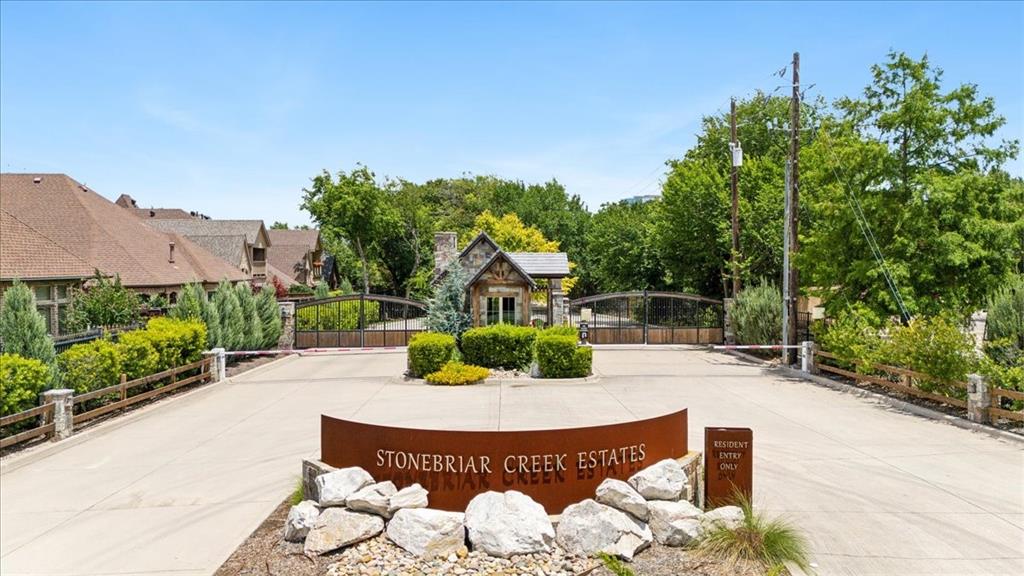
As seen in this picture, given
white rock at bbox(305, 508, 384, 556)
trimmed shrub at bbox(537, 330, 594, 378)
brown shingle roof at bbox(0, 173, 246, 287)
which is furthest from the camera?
brown shingle roof at bbox(0, 173, 246, 287)

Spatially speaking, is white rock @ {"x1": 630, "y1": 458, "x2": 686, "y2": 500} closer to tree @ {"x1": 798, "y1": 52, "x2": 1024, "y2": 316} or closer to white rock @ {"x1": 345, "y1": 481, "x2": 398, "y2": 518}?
white rock @ {"x1": 345, "y1": 481, "x2": 398, "y2": 518}

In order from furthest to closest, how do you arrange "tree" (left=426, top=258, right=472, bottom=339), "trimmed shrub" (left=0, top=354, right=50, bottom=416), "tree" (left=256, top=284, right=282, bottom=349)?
"tree" (left=256, top=284, right=282, bottom=349) → "tree" (left=426, top=258, right=472, bottom=339) → "trimmed shrub" (left=0, top=354, right=50, bottom=416)

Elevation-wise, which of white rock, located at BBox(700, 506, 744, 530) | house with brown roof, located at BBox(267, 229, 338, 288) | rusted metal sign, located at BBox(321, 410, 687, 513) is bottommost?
white rock, located at BBox(700, 506, 744, 530)

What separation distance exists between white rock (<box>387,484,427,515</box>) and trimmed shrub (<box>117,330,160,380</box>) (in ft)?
37.8

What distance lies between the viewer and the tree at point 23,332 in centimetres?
1310

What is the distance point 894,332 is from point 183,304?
20.8 meters

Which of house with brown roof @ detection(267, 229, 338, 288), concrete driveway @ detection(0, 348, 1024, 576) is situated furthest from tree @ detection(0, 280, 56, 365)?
house with brown roof @ detection(267, 229, 338, 288)

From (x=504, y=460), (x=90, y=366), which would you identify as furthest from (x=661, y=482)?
(x=90, y=366)

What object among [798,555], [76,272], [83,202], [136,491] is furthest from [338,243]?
[798,555]

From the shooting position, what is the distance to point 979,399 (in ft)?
41.8

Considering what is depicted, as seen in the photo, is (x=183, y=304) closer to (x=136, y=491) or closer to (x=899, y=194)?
(x=136, y=491)

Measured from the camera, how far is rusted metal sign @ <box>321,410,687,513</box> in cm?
701

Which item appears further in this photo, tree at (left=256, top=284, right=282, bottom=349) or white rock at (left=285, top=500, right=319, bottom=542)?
tree at (left=256, top=284, right=282, bottom=349)

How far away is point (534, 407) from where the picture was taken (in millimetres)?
15062
